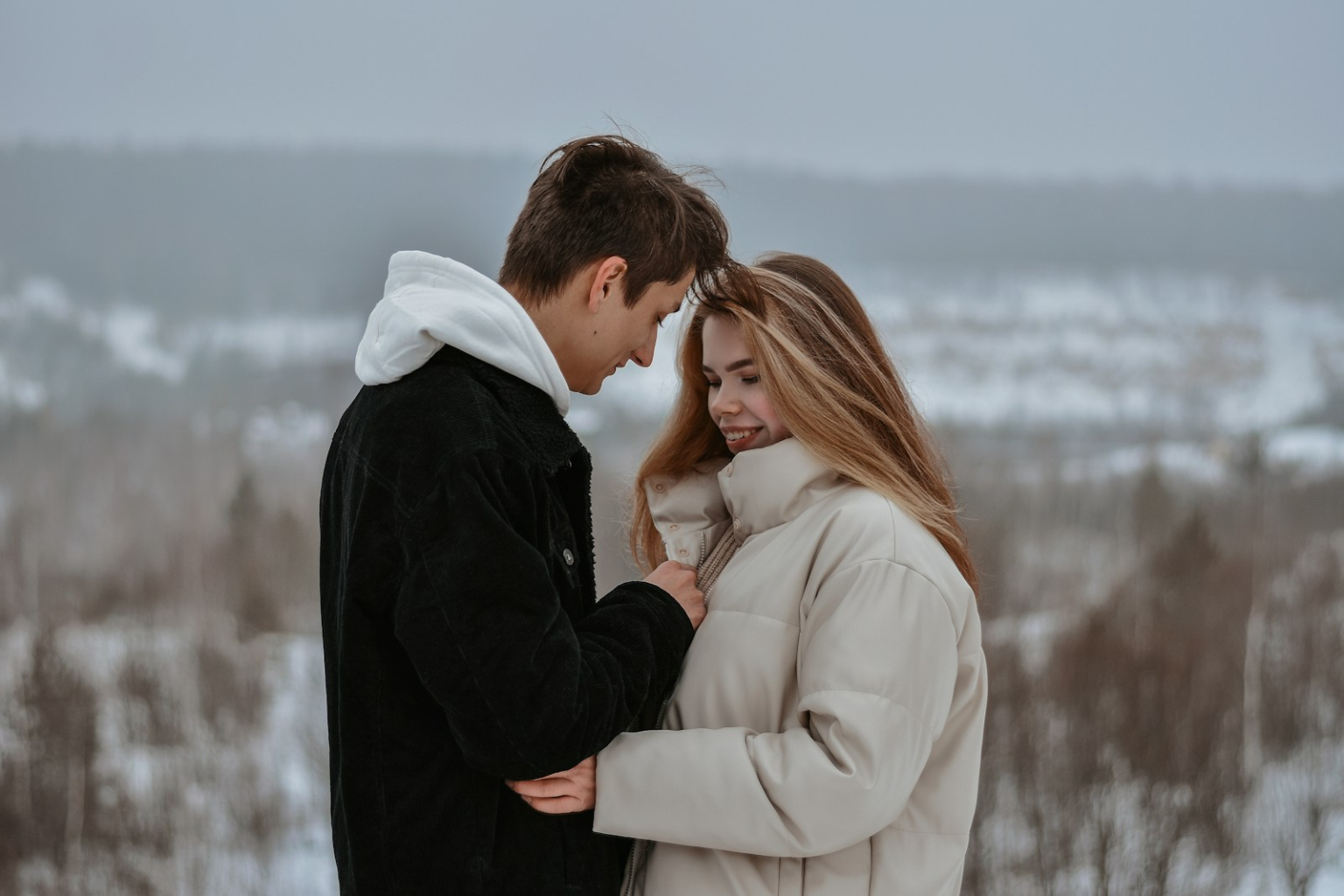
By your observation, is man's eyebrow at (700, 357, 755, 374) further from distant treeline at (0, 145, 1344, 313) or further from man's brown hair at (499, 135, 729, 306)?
distant treeline at (0, 145, 1344, 313)

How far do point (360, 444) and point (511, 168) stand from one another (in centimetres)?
3604

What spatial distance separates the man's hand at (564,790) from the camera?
5.34 feet

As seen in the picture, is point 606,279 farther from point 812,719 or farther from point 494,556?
point 812,719

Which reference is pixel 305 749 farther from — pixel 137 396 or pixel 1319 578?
pixel 1319 578

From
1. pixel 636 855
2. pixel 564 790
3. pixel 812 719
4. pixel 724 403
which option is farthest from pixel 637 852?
pixel 724 403

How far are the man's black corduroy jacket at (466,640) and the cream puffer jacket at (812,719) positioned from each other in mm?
122

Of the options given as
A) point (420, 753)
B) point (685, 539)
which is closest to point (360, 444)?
point (420, 753)

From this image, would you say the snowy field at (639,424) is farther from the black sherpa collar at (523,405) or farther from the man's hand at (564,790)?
the black sherpa collar at (523,405)

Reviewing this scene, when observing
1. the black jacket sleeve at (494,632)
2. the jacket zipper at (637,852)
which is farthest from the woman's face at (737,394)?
the black jacket sleeve at (494,632)

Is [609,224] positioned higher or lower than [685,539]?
higher

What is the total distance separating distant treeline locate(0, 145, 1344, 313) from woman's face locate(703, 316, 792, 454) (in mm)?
34686

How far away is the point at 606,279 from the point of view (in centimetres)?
170

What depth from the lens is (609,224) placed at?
5.54ft

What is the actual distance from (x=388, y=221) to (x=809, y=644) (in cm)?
3875
